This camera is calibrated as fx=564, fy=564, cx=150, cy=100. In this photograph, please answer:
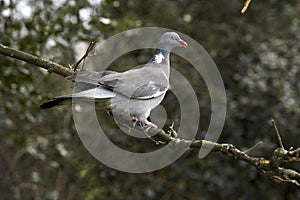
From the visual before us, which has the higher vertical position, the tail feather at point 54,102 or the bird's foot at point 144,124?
the tail feather at point 54,102

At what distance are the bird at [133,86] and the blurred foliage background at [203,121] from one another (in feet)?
3.37

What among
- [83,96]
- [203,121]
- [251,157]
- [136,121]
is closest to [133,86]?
[136,121]

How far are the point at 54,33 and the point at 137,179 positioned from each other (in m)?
2.08

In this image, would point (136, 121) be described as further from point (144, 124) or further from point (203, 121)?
point (203, 121)

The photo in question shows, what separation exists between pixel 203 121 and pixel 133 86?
227 centimetres

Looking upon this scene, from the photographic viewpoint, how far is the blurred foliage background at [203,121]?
4.33 metres

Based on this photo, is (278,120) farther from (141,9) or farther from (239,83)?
(141,9)

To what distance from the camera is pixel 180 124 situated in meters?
4.54

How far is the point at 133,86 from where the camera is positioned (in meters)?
2.52

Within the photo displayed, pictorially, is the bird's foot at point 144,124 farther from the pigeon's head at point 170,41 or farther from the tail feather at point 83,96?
the pigeon's head at point 170,41

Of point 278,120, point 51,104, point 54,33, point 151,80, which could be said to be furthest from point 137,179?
point 51,104

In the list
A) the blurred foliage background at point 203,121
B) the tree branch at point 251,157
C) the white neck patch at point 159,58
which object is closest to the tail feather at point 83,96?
the tree branch at point 251,157

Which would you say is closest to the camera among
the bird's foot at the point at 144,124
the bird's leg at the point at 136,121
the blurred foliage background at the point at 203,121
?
the bird's foot at the point at 144,124

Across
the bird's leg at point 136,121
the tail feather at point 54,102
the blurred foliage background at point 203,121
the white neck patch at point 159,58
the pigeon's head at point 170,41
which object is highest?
the tail feather at point 54,102
